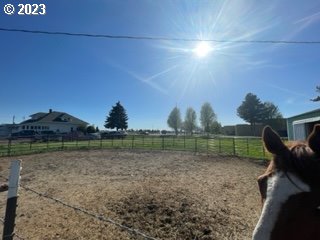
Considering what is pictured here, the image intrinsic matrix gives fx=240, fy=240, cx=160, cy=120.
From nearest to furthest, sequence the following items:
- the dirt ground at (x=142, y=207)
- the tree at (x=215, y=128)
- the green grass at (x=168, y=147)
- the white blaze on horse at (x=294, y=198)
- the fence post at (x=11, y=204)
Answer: the white blaze on horse at (x=294, y=198) → the fence post at (x=11, y=204) → the dirt ground at (x=142, y=207) → the green grass at (x=168, y=147) → the tree at (x=215, y=128)

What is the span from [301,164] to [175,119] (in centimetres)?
7222

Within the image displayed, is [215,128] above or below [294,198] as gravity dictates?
above

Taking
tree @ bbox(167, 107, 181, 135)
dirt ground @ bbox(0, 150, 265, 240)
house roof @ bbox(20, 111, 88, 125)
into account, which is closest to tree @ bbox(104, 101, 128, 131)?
house roof @ bbox(20, 111, 88, 125)

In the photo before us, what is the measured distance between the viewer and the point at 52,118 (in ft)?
184

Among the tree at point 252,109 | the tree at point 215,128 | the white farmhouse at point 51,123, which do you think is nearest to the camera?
the white farmhouse at point 51,123

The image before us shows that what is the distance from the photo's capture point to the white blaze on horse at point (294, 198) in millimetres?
1091

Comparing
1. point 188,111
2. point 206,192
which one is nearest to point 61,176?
point 206,192

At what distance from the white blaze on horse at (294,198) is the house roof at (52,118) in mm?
59280

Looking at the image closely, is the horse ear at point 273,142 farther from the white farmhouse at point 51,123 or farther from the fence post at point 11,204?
the white farmhouse at point 51,123

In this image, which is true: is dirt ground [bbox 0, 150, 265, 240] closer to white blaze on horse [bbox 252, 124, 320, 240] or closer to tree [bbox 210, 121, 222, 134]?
white blaze on horse [bbox 252, 124, 320, 240]

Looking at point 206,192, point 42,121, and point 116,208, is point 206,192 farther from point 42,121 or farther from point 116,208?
point 42,121

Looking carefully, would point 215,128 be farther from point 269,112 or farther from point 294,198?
point 294,198

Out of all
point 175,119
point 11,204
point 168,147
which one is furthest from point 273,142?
point 175,119

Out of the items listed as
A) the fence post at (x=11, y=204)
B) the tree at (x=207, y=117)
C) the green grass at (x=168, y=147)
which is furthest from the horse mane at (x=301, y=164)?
the tree at (x=207, y=117)
